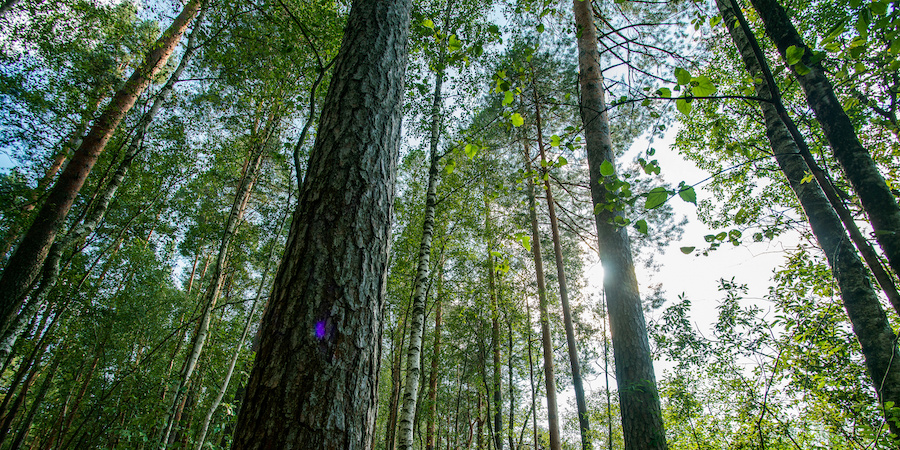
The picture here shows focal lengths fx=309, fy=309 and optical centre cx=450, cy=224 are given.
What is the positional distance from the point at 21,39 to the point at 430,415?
12.9 m

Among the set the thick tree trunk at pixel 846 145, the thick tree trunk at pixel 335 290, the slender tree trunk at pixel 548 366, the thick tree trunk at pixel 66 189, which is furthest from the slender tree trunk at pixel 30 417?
the thick tree trunk at pixel 846 145

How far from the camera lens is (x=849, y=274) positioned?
234 cm

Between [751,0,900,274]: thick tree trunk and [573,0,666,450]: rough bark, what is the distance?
1.00 meters

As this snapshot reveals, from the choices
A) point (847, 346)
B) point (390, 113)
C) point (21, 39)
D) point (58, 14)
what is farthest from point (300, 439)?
point (58, 14)

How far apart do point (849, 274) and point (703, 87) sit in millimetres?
2564

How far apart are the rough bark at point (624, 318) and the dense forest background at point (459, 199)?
0.06 feet

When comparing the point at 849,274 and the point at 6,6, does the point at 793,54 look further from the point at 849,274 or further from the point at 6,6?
the point at 6,6

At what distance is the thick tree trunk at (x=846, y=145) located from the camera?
1.51 m

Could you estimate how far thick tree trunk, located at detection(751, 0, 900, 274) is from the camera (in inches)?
59.6

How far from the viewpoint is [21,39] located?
251 inches

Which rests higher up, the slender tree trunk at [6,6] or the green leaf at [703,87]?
the slender tree trunk at [6,6]

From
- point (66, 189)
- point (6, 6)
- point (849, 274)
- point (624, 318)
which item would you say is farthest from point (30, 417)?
point (849, 274)

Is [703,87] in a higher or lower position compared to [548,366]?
higher

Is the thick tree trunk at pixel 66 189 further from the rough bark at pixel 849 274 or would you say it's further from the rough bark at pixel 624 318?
the rough bark at pixel 849 274
